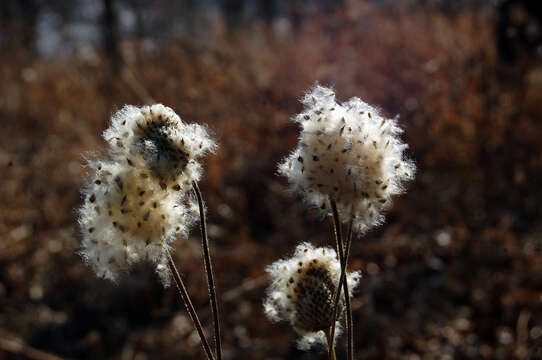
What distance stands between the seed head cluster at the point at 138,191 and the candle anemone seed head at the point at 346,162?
0.30 m

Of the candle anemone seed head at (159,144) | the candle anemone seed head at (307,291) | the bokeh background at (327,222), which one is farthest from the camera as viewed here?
the bokeh background at (327,222)

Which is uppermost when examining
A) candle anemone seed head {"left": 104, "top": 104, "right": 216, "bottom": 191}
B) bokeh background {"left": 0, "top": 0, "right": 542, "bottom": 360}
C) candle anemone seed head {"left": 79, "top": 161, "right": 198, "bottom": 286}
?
bokeh background {"left": 0, "top": 0, "right": 542, "bottom": 360}

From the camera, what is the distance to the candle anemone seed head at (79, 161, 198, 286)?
4.37 feet

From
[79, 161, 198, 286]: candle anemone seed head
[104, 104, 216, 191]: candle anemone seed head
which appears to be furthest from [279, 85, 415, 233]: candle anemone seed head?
[79, 161, 198, 286]: candle anemone seed head

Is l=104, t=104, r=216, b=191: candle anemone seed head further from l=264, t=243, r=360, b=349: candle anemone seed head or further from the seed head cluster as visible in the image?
l=264, t=243, r=360, b=349: candle anemone seed head

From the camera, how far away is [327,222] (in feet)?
15.5

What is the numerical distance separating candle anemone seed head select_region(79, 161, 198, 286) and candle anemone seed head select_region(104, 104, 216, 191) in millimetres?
39

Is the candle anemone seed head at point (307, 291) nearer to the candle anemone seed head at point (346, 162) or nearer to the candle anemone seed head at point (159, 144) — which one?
the candle anemone seed head at point (346, 162)

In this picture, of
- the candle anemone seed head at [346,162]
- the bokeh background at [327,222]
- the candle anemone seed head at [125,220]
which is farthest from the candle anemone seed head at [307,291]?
the bokeh background at [327,222]

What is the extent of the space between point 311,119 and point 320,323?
65cm

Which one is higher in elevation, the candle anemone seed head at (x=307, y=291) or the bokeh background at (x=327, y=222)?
the bokeh background at (x=327, y=222)

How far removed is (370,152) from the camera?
1.36 metres

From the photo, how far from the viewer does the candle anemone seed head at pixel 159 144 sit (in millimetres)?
1312

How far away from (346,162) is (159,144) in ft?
1.65
